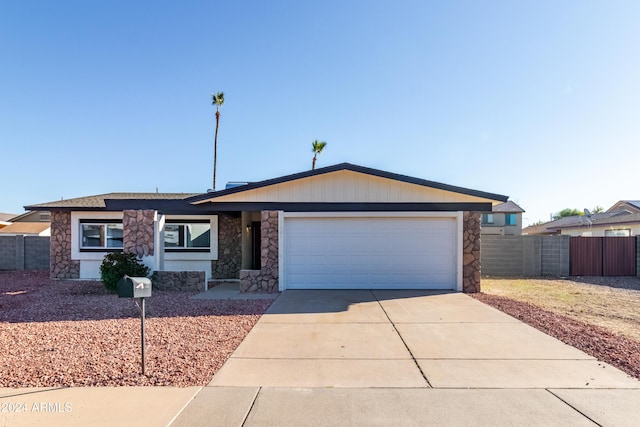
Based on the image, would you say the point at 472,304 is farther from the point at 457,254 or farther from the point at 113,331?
the point at 113,331

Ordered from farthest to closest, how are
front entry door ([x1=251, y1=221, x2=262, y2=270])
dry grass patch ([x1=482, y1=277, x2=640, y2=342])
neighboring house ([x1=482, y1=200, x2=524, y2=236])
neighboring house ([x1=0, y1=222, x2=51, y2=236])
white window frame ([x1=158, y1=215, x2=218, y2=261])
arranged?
1. neighboring house ([x1=482, y1=200, x2=524, y2=236])
2. neighboring house ([x1=0, y1=222, x2=51, y2=236])
3. front entry door ([x1=251, y1=221, x2=262, y2=270])
4. white window frame ([x1=158, y1=215, x2=218, y2=261])
5. dry grass patch ([x1=482, y1=277, x2=640, y2=342])

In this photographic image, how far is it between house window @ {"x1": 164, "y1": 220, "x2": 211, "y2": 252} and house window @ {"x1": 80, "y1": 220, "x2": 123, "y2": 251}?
1784mm

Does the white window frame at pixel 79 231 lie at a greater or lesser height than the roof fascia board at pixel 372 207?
lesser

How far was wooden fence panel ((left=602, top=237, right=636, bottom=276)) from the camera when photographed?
1489 cm

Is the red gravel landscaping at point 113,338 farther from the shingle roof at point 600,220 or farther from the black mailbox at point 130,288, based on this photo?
the shingle roof at point 600,220

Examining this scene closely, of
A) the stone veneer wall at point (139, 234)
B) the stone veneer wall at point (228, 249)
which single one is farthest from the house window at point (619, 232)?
the stone veneer wall at point (139, 234)

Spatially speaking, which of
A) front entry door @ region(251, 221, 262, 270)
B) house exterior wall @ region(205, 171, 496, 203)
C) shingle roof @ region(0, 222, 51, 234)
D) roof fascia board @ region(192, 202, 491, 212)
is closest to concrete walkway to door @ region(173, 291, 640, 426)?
roof fascia board @ region(192, 202, 491, 212)

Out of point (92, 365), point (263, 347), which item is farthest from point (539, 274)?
point (92, 365)

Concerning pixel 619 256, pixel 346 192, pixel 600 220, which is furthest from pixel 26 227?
pixel 600 220

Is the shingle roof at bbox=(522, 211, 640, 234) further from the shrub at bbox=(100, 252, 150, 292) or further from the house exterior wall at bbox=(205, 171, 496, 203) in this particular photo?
the shrub at bbox=(100, 252, 150, 292)

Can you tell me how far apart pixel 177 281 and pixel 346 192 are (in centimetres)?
581

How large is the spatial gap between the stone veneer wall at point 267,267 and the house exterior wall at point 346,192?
0.66 m

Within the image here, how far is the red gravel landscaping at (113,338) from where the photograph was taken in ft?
14.7

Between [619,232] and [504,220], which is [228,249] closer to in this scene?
[619,232]
